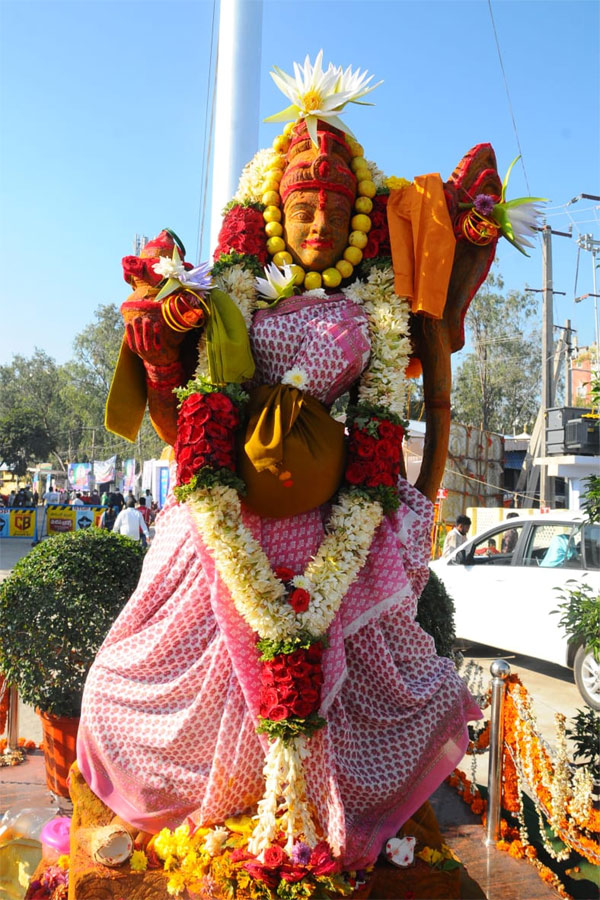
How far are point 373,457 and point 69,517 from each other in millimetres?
16026

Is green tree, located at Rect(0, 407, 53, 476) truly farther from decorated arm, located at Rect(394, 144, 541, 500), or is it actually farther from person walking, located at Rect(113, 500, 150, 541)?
decorated arm, located at Rect(394, 144, 541, 500)

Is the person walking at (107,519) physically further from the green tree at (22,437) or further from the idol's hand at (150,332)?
the green tree at (22,437)

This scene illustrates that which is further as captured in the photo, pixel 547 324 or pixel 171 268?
pixel 547 324

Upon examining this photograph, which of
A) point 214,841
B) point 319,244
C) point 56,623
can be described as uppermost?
point 319,244

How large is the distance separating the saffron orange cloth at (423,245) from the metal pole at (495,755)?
1604 millimetres

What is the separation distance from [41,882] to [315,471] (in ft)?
Result: 5.94

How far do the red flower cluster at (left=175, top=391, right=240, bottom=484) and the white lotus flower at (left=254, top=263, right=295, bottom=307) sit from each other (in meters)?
0.49

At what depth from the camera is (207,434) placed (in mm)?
2541

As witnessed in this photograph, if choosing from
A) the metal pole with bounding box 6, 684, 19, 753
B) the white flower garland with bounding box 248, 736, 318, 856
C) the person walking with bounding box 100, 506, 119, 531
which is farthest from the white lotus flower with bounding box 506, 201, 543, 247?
the person walking with bounding box 100, 506, 119, 531

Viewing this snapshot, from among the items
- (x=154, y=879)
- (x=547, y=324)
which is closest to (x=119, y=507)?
(x=547, y=324)

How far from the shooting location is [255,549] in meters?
2.57

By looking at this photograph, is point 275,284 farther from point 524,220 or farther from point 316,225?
point 524,220

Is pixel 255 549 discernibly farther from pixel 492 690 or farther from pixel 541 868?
pixel 541 868

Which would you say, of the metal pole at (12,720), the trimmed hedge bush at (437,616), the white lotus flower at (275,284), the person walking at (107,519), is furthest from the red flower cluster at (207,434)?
the person walking at (107,519)
